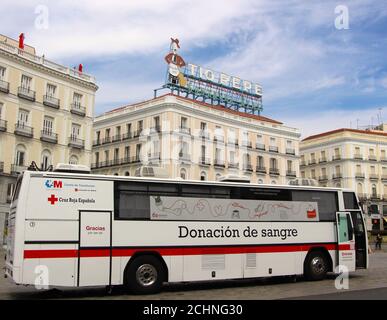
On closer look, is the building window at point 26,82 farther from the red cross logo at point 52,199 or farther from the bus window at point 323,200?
the bus window at point 323,200

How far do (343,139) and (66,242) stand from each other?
2680 inches

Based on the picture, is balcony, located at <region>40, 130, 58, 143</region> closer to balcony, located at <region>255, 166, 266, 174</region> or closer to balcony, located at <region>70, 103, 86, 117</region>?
balcony, located at <region>70, 103, 86, 117</region>

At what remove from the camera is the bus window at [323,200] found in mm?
14930

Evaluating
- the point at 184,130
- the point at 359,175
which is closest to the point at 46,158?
the point at 184,130

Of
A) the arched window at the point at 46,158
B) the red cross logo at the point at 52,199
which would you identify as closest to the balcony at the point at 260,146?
the arched window at the point at 46,158

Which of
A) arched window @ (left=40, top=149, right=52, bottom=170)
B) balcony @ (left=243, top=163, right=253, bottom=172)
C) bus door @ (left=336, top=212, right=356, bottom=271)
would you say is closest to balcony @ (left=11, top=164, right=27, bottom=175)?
arched window @ (left=40, top=149, right=52, bottom=170)

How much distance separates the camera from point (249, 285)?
14.4 metres

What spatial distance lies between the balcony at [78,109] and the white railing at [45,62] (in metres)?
2.99

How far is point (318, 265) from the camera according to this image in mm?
15016

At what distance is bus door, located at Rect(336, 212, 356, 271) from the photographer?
15375mm

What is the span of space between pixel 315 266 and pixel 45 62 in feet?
123

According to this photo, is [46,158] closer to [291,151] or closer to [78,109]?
[78,109]

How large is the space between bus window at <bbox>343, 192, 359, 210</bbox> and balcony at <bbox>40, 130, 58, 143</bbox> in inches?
1343
